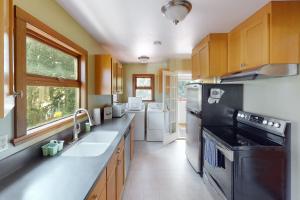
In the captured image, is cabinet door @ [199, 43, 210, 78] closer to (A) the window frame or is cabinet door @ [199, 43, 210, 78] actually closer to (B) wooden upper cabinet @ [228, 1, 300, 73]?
(B) wooden upper cabinet @ [228, 1, 300, 73]

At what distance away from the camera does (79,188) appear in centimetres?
102

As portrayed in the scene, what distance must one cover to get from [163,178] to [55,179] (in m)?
2.12

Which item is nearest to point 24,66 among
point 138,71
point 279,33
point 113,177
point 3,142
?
point 3,142

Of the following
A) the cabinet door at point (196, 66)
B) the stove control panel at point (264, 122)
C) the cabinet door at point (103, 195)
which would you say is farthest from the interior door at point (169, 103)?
the cabinet door at point (103, 195)

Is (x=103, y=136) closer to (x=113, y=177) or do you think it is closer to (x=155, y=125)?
(x=113, y=177)

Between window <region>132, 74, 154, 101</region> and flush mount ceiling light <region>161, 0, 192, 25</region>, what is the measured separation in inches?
151

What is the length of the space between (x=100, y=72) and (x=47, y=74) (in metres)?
1.26

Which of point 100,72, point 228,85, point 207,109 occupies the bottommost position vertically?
point 207,109

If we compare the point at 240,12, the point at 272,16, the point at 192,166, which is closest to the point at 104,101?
the point at 192,166

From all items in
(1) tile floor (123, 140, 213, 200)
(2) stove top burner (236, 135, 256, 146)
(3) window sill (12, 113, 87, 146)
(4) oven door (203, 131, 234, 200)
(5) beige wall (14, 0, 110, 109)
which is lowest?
(1) tile floor (123, 140, 213, 200)

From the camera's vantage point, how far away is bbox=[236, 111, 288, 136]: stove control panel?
1.85 metres

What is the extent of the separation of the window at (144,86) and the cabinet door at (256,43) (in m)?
3.71

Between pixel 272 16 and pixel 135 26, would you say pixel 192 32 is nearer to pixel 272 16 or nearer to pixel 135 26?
pixel 135 26

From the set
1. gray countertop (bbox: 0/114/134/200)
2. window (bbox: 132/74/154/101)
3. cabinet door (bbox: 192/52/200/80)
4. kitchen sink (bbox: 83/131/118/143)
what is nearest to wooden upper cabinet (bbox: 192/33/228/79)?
cabinet door (bbox: 192/52/200/80)
